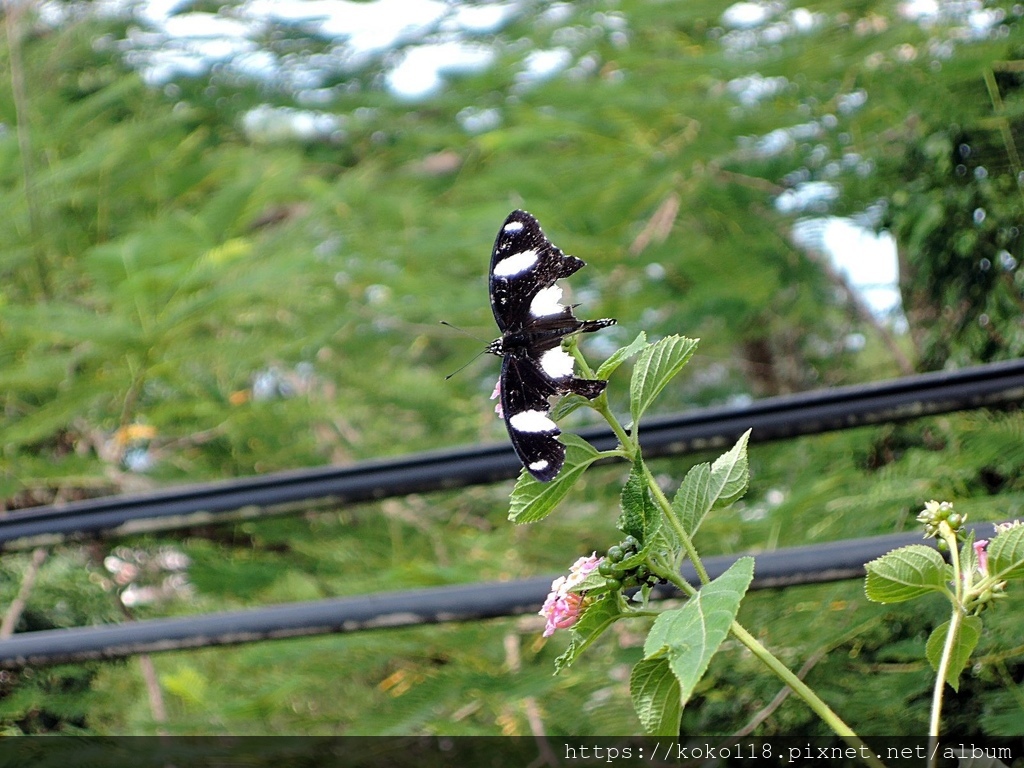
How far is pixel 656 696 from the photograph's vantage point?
39 cm

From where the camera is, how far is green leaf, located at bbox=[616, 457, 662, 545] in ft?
1.27

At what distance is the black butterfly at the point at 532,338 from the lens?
42cm

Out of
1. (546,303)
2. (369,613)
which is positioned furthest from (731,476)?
(369,613)

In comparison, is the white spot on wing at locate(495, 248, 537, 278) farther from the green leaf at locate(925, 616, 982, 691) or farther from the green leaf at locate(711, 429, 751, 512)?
the green leaf at locate(925, 616, 982, 691)

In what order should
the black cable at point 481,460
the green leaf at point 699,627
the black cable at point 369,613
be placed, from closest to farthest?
the green leaf at point 699,627 → the black cable at point 369,613 → the black cable at point 481,460

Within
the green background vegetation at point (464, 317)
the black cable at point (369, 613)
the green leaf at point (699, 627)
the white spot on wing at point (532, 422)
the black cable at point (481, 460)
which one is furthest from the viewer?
the green background vegetation at point (464, 317)

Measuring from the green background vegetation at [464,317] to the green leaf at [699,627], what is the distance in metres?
0.49

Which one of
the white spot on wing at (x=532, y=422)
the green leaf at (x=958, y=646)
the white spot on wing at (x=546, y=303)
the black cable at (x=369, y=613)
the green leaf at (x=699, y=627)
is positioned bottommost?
the black cable at (x=369, y=613)

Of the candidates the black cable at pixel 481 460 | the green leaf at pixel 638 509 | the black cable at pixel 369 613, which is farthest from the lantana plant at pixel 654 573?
the black cable at pixel 481 460

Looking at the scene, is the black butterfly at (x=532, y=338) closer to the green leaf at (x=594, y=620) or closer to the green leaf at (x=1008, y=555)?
the green leaf at (x=594, y=620)

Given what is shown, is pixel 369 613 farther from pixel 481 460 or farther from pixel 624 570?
pixel 624 570

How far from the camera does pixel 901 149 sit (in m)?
1.79

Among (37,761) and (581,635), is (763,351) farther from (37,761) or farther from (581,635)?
(581,635)

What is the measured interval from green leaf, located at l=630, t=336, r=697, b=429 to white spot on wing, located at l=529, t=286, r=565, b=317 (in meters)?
0.06
